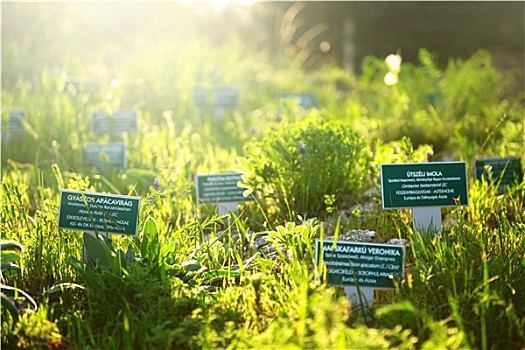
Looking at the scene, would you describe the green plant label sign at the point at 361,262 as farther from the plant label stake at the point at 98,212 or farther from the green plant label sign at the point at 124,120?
the green plant label sign at the point at 124,120

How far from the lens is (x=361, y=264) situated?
79.7 inches

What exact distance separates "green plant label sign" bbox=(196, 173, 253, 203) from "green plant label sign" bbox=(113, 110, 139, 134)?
1511mm

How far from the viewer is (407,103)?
5.25 metres

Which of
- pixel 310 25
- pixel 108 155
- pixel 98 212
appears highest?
pixel 310 25

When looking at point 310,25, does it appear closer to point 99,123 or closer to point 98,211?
point 99,123

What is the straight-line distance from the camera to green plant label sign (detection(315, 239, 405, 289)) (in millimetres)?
2010

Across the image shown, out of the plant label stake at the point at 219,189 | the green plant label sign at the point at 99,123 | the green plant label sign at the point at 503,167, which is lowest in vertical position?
the plant label stake at the point at 219,189

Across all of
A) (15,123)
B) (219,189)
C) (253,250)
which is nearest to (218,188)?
(219,189)

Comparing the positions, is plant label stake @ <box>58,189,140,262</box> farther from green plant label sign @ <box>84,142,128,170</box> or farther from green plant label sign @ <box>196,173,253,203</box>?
green plant label sign @ <box>84,142,128,170</box>

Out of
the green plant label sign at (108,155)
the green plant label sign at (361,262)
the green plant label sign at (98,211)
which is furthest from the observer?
the green plant label sign at (108,155)

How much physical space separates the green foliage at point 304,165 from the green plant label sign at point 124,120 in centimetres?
156

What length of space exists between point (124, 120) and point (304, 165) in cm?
186

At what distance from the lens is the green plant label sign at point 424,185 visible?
2.48m

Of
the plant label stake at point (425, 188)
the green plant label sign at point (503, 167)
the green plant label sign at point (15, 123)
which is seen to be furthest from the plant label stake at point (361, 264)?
the green plant label sign at point (15, 123)
